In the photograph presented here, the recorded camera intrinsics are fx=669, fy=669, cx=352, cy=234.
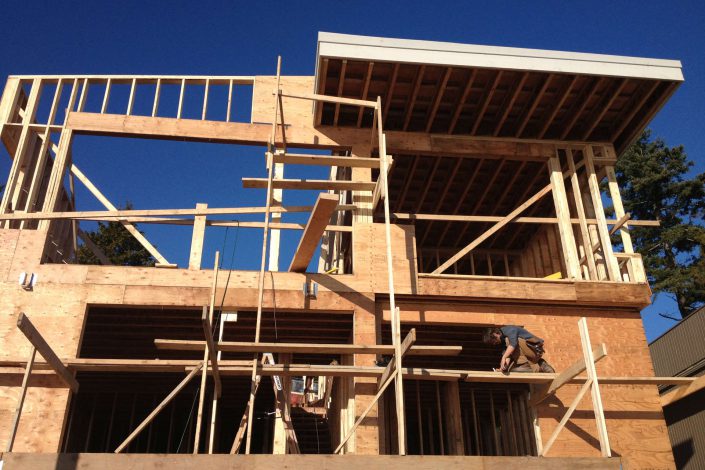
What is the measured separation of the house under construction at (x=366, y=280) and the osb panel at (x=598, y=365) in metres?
0.04

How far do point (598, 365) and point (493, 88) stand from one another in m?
6.48

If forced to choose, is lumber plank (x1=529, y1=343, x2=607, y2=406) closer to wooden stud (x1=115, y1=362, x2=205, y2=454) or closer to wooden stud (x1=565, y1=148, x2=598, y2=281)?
wooden stud (x1=565, y1=148, x2=598, y2=281)

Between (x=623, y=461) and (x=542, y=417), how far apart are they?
2627 millimetres

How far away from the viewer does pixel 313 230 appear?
41.5ft

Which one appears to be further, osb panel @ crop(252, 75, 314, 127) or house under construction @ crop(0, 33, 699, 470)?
osb panel @ crop(252, 75, 314, 127)

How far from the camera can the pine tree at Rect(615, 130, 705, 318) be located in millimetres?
35250

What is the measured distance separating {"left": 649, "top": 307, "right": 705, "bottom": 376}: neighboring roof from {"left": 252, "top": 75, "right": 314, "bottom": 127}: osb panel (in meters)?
13.8

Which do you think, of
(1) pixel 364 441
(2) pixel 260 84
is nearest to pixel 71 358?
(1) pixel 364 441

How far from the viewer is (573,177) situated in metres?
16.4

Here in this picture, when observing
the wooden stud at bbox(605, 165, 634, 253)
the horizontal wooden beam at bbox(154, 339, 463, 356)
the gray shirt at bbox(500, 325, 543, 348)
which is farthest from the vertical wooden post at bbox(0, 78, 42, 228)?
the wooden stud at bbox(605, 165, 634, 253)

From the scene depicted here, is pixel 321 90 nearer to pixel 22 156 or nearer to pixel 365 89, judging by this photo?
pixel 365 89

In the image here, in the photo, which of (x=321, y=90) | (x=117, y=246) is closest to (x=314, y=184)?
(x=321, y=90)

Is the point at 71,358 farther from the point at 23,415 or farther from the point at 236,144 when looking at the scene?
the point at 236,144

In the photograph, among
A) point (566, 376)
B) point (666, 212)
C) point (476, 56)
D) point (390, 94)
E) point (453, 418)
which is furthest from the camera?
point (666, 212)
